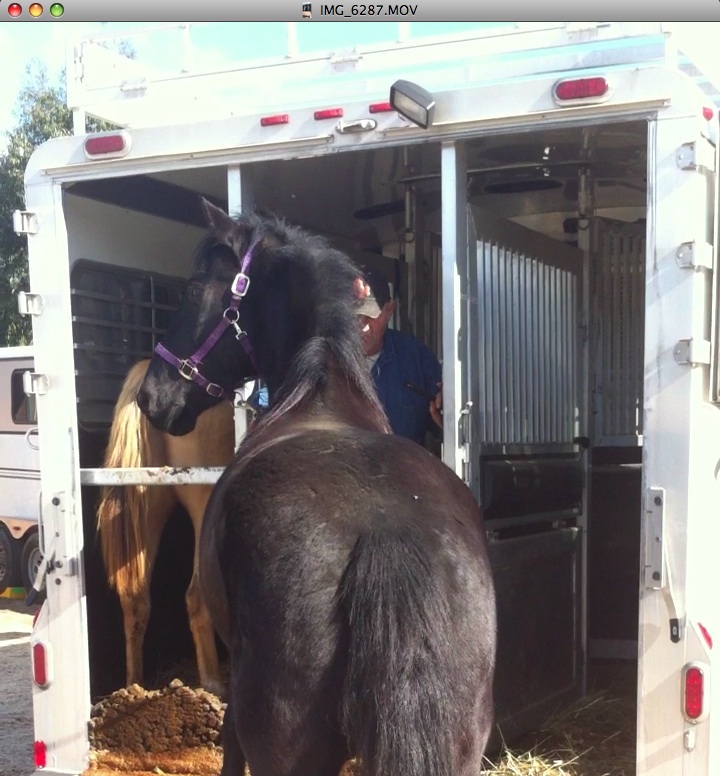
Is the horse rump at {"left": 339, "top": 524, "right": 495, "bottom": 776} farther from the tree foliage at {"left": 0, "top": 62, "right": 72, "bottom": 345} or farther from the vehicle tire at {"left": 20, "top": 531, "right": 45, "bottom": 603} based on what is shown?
the tree foliage at {"left": 0, "top": 62, "right": 72, "bottom": 345}

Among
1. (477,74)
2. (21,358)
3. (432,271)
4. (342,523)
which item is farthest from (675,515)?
(21,358)

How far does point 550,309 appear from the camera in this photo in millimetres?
4703

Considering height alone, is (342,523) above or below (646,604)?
above

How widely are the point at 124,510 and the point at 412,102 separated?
241 centimetres

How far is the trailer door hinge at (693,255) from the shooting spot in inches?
119

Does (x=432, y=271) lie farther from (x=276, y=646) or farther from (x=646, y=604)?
(x=276, y=646)

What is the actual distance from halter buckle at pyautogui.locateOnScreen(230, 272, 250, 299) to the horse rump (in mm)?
1496

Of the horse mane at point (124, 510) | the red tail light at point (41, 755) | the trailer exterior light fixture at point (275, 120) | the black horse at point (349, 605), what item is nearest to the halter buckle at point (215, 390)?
the black horse at point (349, 605)

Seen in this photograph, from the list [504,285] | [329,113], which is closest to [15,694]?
[504,285]

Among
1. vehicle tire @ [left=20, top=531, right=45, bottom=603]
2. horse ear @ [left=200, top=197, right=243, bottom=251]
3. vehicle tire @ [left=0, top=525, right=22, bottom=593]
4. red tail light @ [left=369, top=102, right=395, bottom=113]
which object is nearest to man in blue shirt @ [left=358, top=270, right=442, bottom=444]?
horse ear @ [left=200, top=197, right=243, bottom=251]

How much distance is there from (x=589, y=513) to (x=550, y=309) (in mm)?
1233

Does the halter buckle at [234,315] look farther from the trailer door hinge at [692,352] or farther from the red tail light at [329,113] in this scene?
the trailer door hinge at [692,352]

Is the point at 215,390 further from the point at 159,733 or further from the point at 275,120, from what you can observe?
the point at 159,733

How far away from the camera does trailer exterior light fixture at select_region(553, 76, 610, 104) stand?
317 cm
